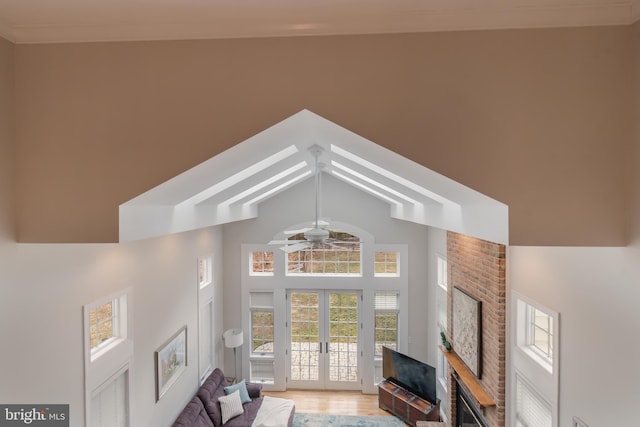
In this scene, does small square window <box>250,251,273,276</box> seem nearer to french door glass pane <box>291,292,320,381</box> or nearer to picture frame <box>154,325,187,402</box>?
french door glass pane <box>291,292,320,381</box>

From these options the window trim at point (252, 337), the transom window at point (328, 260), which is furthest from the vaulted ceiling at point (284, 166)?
the window trim at point (252, 337)

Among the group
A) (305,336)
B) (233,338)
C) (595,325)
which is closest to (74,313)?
(233,338)

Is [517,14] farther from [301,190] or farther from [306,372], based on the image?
[306,372]

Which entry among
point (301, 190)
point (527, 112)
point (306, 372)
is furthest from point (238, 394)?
point (527, 112)

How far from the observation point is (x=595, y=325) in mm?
2582

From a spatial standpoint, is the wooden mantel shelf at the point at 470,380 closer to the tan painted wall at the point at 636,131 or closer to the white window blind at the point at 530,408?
the white window blind at the point at 530,408

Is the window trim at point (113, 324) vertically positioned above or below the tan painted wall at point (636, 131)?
below

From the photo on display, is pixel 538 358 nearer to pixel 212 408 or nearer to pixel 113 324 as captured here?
pixel 113 324

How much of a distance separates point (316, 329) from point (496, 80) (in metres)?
6.31

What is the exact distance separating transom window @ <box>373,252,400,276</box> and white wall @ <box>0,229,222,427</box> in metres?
3.74

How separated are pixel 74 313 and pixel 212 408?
3.34m

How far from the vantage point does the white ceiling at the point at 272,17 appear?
158 cm

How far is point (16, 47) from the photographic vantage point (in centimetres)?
176

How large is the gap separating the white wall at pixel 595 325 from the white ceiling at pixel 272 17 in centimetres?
121
